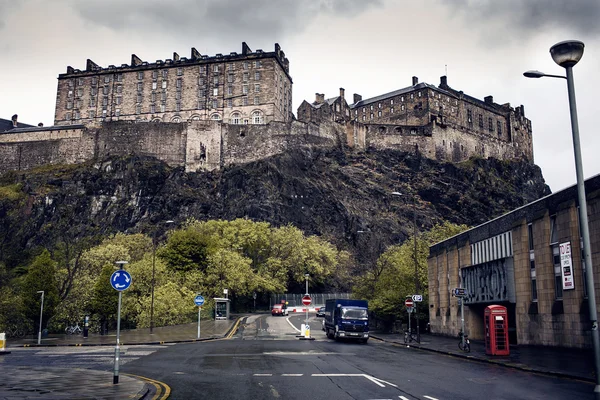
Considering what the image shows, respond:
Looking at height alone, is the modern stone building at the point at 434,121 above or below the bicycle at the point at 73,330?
above

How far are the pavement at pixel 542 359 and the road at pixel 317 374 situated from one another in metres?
0.65

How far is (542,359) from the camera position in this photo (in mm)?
23422

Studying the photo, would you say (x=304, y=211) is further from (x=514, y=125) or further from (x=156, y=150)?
(x=514, y=125)

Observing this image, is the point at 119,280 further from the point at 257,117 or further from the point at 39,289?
the point at 257,117

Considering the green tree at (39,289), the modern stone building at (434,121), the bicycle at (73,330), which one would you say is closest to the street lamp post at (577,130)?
the green tree at (39,289)

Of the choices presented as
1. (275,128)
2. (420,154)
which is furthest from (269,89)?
(420,154)

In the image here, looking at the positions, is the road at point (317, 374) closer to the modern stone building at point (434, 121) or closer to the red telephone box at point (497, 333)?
the red telephone box at point (497, 333)

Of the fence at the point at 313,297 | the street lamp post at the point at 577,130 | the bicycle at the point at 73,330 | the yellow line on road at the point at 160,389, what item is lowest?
the bicycle at the point at 73,330

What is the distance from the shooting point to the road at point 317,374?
14461 millimetres

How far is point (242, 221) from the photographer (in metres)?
82.2

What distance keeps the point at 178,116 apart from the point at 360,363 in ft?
327

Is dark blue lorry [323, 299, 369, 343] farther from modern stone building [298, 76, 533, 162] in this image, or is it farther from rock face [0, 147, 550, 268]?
modern stone building [298, 76, 533, 162]

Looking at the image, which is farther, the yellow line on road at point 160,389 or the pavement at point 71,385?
the yellow line on road at point 160,389

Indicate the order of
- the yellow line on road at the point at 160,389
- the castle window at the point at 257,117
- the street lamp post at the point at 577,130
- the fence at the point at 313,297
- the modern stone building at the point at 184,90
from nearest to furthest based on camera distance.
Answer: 1. the street lamp post at the point at 577,130
2. the yellow line on road at the point at 160,389
3. the fence at the point at 313,297
4. the castle window at the point at 257,117
5. the modern stone building at the point at 184,90
